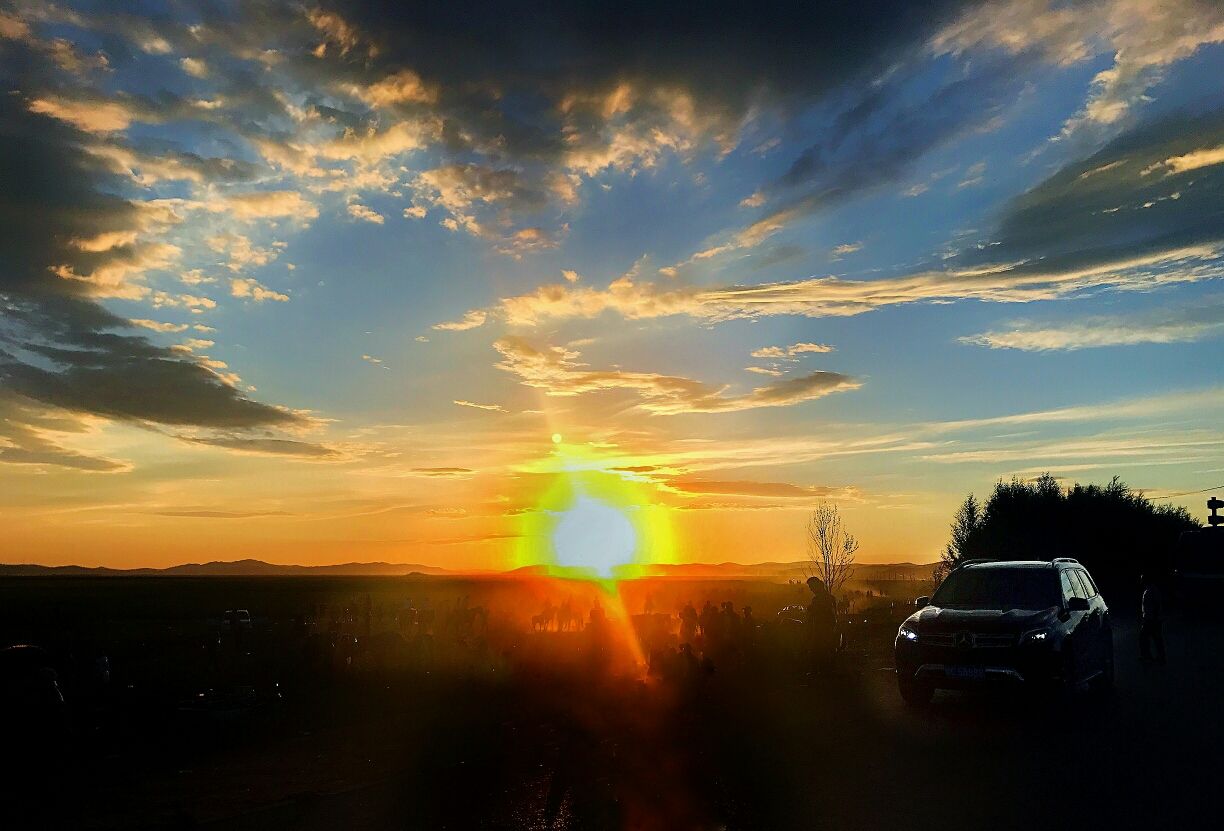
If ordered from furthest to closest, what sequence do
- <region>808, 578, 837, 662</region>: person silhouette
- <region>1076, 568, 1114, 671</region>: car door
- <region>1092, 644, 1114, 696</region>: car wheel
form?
<region>808, 578, 837, 662</region>: person silhouette, <region>1092, 644, 1114, 696</region>: car wheel, <region>1076, 568, 1114, 671</region>: car door

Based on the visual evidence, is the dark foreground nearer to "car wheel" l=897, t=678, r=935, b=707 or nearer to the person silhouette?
"car wheel" l=897, t=678, r=935, b=707

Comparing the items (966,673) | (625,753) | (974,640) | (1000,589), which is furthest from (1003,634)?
(625,753)

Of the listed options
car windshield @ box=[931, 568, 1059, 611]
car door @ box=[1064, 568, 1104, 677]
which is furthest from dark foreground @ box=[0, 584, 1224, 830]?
car windshield @ box=[931, 568, 1059, 611]

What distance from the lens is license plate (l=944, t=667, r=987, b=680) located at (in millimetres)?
12078

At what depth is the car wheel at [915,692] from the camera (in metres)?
12.7

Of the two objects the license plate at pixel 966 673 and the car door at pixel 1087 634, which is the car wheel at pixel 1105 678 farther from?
the license plate at pixel 966 673

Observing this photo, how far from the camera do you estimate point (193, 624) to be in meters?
46.9

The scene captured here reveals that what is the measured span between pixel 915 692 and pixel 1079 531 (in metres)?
49.5

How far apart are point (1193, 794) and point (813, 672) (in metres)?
10.0

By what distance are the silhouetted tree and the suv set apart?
40.0 meters

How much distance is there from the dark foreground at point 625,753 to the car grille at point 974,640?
0.94 metres

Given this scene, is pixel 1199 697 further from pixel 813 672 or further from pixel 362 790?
pixel 362 790

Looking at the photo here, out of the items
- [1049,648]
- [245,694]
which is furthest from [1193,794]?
[245,694]

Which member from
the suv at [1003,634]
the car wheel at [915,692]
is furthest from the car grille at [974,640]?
the car wheel at [915,692]
